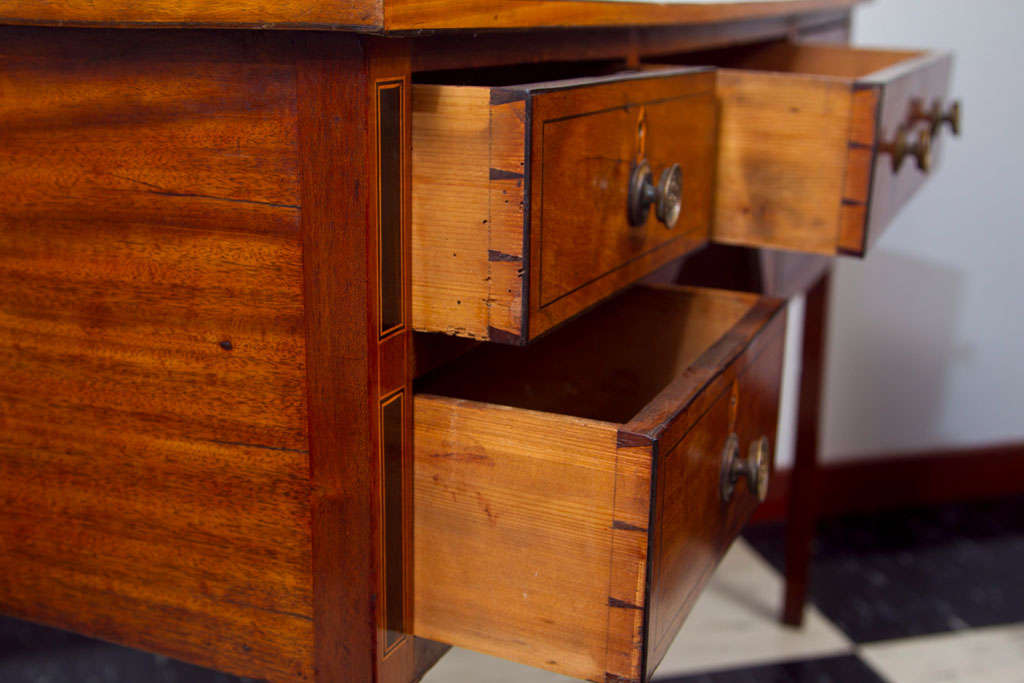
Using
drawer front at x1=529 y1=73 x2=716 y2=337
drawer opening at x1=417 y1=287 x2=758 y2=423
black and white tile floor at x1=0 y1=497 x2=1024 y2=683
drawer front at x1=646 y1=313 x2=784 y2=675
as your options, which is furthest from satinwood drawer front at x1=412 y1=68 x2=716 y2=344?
black and white tile floor at x1=0 y1=497 x2=1024 y2=683

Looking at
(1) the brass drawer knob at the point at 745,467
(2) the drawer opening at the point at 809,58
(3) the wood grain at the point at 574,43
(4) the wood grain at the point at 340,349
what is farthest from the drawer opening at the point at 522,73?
(2) the drawer opening at the point at 809,58

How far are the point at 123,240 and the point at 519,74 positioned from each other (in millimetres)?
321

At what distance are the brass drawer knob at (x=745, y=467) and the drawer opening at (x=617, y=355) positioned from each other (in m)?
0.12

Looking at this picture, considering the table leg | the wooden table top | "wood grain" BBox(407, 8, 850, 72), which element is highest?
the wooden table top

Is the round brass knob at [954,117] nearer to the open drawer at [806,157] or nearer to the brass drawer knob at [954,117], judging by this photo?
the brass drawer knob at [954,117]

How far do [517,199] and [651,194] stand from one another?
0.16m

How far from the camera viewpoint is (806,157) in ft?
2.64

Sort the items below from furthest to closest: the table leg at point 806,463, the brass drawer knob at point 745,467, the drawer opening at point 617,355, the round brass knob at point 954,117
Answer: the table leg at point 806,463, the round brass knob at point 954,117, the drawer opening at point 617,355, the brass drawer knob at point 745,467

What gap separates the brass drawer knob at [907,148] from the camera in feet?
2.80

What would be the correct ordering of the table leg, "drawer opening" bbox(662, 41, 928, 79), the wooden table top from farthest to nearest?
the table leg, "drawer opening" bbox(662, 41, 928, 79), the wooden table top

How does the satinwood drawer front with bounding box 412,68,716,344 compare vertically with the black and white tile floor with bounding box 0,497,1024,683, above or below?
above

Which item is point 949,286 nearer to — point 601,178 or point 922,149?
point 922,149

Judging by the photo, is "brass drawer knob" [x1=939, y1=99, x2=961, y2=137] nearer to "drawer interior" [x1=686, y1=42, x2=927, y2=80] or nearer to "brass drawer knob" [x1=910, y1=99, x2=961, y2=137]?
"brass drawer knob" [x1=910, y1=99, x2=961, y2=137]

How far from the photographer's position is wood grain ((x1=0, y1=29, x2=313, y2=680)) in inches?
20.4
